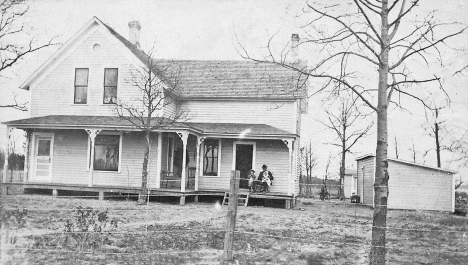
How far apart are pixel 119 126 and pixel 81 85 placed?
12.5ft

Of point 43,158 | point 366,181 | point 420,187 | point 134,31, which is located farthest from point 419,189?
point 43,158

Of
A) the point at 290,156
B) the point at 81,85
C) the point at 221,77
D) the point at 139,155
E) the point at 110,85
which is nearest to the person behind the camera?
the point at 290,156

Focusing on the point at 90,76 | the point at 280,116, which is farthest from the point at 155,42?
the point at 280,116

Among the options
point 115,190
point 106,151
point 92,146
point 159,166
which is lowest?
point 115,190

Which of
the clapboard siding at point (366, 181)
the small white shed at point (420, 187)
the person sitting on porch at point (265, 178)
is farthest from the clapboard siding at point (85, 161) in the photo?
the clapboard siding at point (366, 181)

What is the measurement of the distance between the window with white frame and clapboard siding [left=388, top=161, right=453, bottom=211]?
14457 mm

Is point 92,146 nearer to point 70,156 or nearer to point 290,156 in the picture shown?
point 70,156

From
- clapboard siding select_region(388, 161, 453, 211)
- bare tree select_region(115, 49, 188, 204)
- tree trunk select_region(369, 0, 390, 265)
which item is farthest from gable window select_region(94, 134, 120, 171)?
tree trunk select_region(369, 0, 390, 265)

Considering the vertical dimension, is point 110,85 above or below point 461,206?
above

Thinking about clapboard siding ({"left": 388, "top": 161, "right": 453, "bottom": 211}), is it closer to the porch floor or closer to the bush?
the bush

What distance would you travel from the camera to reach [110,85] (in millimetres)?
21297

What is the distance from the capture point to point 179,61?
2611 cm

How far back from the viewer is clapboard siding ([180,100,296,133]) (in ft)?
72.5

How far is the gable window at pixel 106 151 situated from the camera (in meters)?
21.0
